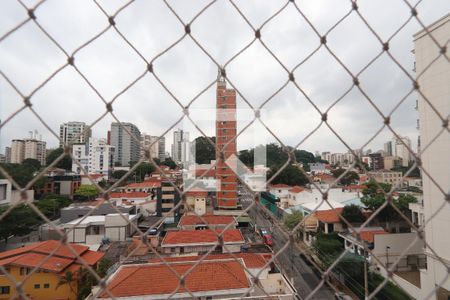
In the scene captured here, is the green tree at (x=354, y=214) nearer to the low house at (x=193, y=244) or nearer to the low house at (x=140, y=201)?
the low house at (x=193, y=244)

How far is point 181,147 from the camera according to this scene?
3.67 metres

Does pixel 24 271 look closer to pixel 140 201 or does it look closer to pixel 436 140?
pixel 436 140

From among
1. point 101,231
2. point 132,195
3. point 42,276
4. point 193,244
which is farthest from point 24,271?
point 132,195

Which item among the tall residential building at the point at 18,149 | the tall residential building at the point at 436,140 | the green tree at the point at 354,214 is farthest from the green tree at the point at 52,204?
the tall residential building at the point at 436,140

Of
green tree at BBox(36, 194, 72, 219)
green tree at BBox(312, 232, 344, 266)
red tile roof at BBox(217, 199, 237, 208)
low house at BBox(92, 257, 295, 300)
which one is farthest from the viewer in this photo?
red tile roof at BBox(217, 199, 237, 208)

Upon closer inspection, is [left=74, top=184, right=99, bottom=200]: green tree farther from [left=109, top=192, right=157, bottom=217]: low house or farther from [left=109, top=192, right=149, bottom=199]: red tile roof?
[left=109, top=192, right=157, bottom=217]: low house

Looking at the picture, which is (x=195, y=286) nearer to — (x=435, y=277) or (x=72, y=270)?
Result: (x=72, y=270)

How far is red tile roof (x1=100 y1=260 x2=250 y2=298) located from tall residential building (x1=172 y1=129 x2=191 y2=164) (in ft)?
4.31

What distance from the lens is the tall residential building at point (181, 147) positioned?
3.34 meters

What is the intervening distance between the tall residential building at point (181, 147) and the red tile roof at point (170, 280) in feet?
4.31

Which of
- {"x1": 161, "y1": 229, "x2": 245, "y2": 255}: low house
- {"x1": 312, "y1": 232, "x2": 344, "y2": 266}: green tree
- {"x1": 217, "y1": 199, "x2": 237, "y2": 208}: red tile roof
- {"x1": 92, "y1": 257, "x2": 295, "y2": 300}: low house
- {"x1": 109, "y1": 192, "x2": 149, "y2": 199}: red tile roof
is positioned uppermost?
{"x1": 109, "y1": 192, "x2": 149, "y2": 199}: red tile roof

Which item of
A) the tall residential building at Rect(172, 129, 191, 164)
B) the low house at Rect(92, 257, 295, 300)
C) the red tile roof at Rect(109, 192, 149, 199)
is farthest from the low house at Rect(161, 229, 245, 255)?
the red tile roof at Rect(109, 192, 149, 199)

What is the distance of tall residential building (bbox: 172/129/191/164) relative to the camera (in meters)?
3.34

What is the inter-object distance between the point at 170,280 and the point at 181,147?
1.68 metres
